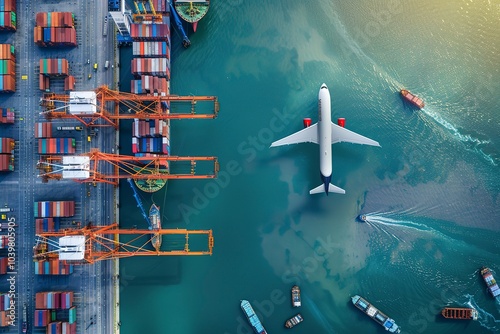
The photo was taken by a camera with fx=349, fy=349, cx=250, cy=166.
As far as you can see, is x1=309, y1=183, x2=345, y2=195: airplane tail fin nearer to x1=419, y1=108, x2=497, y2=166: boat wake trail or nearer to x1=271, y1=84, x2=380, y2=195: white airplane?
x1=271, y1=84, x2=380, y2=195: white airplane

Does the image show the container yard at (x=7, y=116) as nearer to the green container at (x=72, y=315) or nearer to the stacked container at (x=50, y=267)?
the stacked container at (x=50, y=267)

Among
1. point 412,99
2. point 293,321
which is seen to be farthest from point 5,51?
point 412,99

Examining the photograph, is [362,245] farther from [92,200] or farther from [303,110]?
[92,200]

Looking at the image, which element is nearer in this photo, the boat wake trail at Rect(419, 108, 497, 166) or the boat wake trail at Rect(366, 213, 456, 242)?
the boat wake trail at Rect(366, 213, 456, 242)

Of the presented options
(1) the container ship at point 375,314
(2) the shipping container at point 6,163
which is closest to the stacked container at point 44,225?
(2) the shipping container at point 6,163

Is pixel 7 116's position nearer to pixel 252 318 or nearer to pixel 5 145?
pixel 5 145

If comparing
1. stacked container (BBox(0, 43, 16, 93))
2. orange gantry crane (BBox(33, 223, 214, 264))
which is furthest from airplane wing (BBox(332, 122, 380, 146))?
stacked container (BBox(0, 43, 16, 93))
